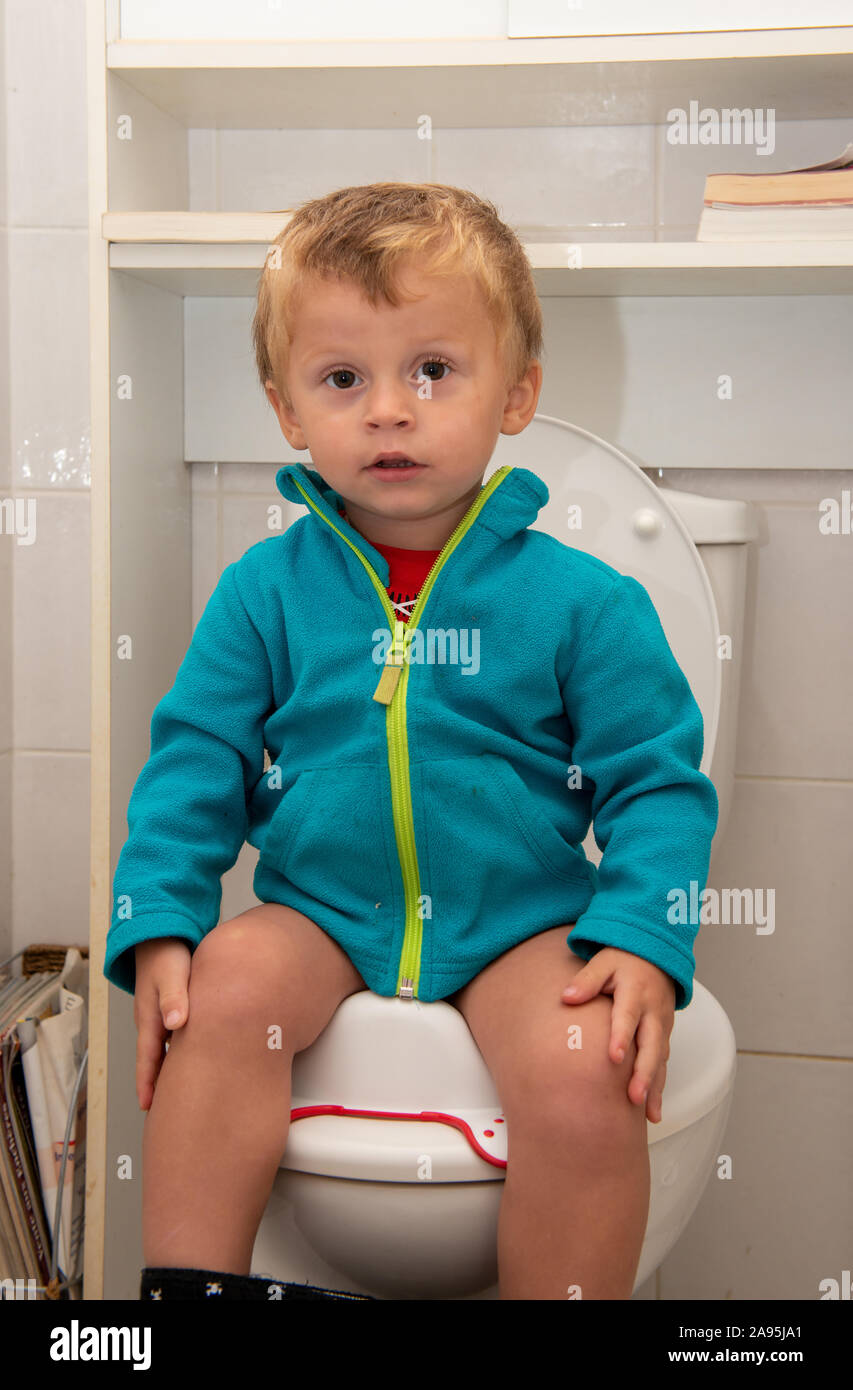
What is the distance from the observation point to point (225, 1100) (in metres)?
0.72

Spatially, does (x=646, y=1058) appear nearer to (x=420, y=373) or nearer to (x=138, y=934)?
(x=138, y=934)

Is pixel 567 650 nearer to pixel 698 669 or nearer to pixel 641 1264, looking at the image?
pixel 698 669

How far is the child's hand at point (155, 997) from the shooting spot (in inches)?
29.8

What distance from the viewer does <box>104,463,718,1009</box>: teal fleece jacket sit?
812 millimetres

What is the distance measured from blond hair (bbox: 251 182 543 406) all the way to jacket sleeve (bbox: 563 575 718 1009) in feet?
0.69

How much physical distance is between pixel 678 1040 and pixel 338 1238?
A: 27 cm

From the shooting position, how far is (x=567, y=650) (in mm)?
852

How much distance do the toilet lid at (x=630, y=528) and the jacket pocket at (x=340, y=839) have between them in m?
0.38

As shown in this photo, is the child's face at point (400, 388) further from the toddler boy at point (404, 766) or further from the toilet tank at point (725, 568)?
the toilet tank at point (725, 568)

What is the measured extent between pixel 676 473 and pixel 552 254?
32cm

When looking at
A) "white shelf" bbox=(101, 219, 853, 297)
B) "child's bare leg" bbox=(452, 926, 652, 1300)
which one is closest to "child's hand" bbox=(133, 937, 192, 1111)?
"child's bare leg" bbox=(452, 926, 652, 1300)

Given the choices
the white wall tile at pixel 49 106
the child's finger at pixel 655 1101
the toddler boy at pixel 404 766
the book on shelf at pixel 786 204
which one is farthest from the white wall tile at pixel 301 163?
the child's finger at pixel 655 1101

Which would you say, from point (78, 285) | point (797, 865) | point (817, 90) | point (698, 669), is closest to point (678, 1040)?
point (698, 669)

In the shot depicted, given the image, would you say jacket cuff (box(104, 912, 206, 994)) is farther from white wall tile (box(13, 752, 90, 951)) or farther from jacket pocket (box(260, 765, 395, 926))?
white wall tile (box(13, 752, 90, 951))
